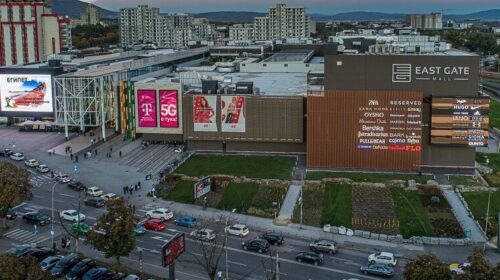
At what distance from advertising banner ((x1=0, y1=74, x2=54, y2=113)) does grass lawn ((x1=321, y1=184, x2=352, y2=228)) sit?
44517 millimetres

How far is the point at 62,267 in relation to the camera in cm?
3978

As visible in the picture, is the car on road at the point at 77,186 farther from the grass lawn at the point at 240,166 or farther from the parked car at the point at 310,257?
the parked car at the point at 310,257

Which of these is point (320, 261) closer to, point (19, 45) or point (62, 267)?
point (62, 267)

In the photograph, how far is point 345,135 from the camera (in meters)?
63.0

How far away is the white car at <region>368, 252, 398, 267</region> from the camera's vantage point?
41.2 m

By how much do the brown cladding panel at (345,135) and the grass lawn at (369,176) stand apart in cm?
181

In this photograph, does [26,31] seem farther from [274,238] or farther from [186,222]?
[274,238]

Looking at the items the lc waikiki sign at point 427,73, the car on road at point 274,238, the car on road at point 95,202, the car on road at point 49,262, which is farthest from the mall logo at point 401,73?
the car on road at point 49,262

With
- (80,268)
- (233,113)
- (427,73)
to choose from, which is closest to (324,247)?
(80,268)

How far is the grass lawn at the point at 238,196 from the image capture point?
53.8 m

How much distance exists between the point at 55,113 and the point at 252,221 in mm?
43162

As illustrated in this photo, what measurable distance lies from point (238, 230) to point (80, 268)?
12.6m

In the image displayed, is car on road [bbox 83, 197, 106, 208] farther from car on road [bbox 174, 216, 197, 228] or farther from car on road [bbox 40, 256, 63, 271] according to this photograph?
car on road [bbox 40, 256, 63, 271]

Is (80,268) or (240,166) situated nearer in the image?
(80,268)
